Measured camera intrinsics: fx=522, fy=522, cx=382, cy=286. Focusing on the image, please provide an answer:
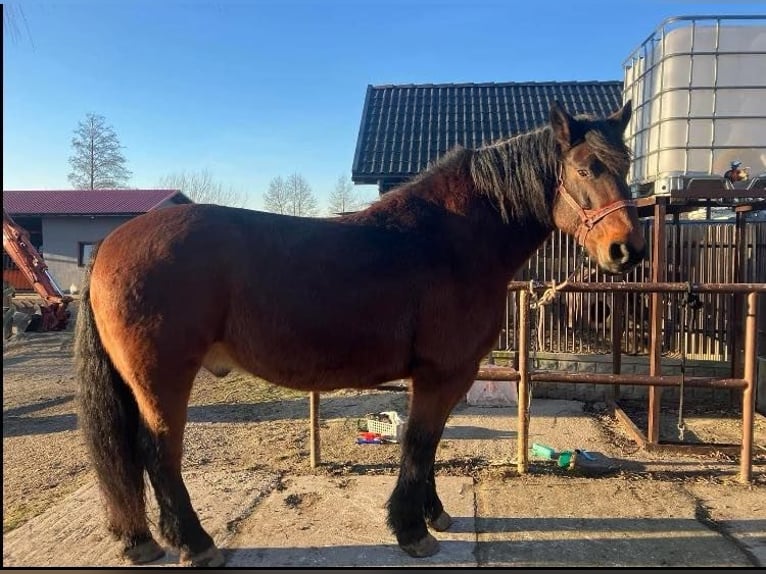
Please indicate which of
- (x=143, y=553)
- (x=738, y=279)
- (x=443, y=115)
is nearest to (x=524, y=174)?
(x=143, y=553)

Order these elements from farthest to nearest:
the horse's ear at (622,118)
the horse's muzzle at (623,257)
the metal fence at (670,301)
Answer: the metal fence at (670,301) → the horse's ear at (622,118) → the horse's muzzle at (623,257)

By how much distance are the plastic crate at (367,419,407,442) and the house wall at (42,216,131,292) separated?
20.9 meters

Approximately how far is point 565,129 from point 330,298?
5.12ft

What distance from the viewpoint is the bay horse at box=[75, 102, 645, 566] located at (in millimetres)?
2598

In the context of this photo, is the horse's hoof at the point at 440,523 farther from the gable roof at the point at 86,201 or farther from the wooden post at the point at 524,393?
the gable roof at the point at 86,201

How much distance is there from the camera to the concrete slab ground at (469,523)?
2.93 metres

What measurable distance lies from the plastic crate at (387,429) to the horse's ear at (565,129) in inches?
123

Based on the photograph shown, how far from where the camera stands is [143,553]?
9.32ft

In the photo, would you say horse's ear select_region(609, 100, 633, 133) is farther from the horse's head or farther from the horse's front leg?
the horse's front leg

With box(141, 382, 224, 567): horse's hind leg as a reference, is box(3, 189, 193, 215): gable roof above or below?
above

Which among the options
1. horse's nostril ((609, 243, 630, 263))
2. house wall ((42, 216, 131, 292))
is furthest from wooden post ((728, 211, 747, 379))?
house wall ((42, 216, 131, 292))

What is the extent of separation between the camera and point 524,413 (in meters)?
4.20

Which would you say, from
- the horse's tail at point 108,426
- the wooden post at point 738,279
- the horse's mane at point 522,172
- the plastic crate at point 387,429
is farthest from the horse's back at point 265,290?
the wooden post at point 738,279

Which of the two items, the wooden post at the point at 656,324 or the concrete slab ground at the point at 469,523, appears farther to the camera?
the wooden post at the point at 656,324
